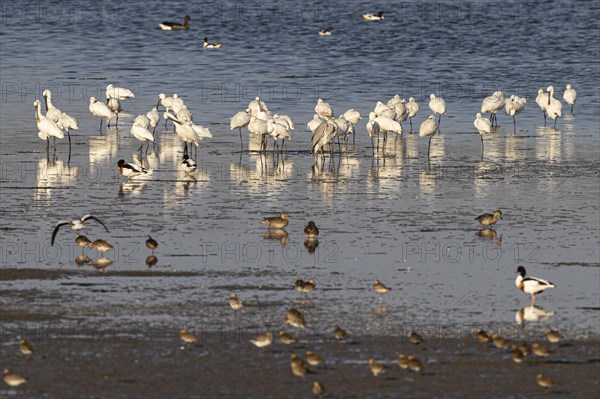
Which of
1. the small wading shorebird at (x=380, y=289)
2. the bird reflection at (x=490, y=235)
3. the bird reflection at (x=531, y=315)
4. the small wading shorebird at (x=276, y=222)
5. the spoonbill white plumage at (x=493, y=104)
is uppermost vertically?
the spoonbill white plumage at (x=493, y=104)

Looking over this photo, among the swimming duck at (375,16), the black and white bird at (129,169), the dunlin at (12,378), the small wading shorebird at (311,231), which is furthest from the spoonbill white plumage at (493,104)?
the swimming duck at (375,16)

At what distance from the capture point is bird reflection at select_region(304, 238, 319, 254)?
16.6 metres

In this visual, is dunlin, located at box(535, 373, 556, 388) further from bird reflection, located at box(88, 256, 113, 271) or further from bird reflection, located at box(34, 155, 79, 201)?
bird reflection, located at box(34, 155, 79, 201)

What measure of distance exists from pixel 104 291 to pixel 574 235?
5.76 metres

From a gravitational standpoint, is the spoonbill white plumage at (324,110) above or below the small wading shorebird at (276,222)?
above

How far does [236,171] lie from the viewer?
22.0m

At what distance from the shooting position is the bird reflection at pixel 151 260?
15750mm

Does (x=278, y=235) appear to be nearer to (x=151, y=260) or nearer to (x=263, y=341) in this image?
(x=151, y=260)

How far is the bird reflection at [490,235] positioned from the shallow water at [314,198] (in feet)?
0.14

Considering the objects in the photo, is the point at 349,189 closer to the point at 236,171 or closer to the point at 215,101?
the point at 236,171

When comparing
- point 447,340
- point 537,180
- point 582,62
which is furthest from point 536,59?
→ point 447,340

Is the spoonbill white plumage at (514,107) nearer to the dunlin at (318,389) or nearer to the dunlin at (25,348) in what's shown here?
the dunlin at (25,348)

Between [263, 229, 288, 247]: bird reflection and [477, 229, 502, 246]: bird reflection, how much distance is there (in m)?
2.28

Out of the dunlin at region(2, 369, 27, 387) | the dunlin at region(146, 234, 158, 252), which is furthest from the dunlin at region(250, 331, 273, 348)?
the dunlin at region(146, 234, 158, 252)
